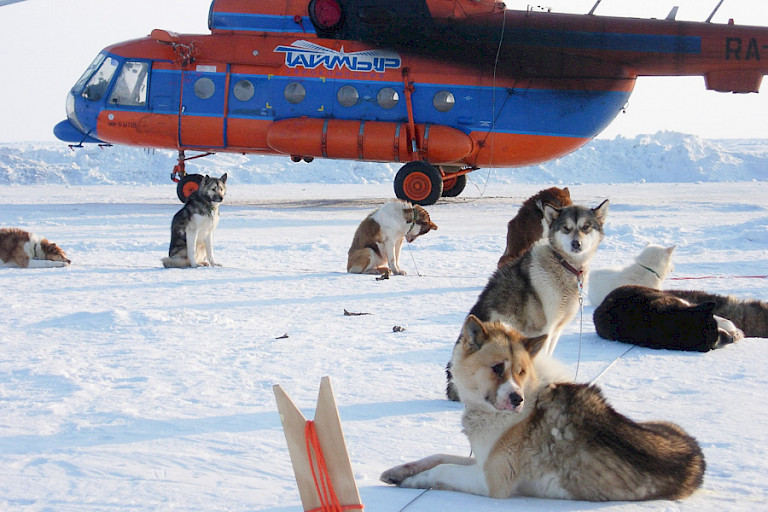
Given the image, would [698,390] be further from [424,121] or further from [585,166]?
[585,166]

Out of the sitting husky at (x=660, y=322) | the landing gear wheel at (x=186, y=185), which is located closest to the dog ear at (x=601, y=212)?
the sitting husky at (x=660, y=322)

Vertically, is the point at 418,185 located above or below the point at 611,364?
above

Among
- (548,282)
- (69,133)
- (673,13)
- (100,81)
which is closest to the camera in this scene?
(548,282)

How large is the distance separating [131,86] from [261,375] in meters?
14.6

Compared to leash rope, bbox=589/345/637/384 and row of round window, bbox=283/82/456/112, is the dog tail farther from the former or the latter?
row of round window, bbox=283/82/456/112

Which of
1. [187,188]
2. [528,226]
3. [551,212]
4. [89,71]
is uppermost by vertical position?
[89,71]

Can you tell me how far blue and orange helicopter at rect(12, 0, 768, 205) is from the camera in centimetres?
1667

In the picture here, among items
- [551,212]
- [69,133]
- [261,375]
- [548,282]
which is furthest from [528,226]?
[69,133]

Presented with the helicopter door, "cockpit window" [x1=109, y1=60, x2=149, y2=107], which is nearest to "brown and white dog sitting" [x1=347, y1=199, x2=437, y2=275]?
the helicopter door

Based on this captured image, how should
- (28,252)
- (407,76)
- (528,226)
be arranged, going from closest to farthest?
(528,226) → (28,252) → (407,76)

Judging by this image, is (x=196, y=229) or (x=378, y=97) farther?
(x=378, y=97)

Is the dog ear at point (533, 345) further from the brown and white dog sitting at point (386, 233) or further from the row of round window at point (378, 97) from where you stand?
the row of round window at point (378, 97)

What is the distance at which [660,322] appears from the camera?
20.2 ft

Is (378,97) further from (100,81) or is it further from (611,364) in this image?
(611,364)
